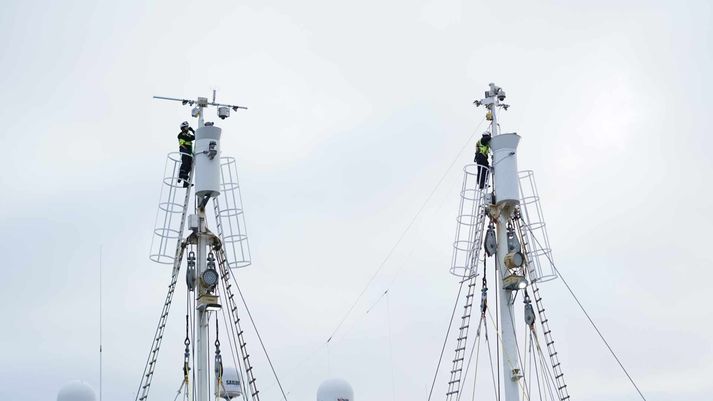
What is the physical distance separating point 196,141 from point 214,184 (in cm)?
187

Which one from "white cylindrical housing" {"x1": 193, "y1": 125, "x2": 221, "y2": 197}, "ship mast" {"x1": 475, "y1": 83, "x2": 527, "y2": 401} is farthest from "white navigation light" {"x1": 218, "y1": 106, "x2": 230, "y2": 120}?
"ship mast" {"x1": 475, "y1": 83, "x2": 527, "y2": 401}

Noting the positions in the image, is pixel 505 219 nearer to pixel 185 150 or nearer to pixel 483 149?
pixel 483 149

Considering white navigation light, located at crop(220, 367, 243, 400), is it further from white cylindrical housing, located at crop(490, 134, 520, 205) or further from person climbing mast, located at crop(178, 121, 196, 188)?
white cylindrical housing, located at crop(490, 134, 520, 205)

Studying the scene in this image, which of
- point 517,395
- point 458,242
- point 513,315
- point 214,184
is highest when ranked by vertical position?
point 214,184

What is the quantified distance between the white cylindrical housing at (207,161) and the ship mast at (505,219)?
9709 mm

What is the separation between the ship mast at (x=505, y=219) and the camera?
4262cm

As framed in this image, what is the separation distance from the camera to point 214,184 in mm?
44656

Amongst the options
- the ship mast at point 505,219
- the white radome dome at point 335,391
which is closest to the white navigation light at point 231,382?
the white radome dome at point 335,391

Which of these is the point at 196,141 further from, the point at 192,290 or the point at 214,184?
the point at 192,290

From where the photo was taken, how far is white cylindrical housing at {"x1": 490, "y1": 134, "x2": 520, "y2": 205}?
4462 cm

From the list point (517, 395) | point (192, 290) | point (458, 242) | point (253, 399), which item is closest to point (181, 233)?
point (192, 290)

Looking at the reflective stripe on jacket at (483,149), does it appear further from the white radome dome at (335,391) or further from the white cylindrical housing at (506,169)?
the white radome dome at (335,391)

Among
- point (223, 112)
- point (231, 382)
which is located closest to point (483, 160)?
point (223, 112)

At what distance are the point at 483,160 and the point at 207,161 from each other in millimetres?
9997
